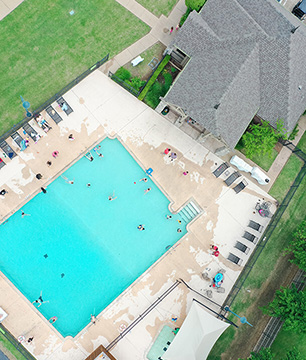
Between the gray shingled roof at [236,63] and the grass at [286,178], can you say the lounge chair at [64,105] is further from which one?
the grass at [286,178]

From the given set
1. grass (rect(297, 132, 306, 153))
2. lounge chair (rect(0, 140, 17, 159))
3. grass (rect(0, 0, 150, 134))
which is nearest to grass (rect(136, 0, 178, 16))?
grass (rect(0, 0, 150, 134))

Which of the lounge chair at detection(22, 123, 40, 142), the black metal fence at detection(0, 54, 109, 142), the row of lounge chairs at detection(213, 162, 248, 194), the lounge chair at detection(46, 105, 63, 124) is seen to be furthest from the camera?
the row of lounge chairs at detection(213, 162, 248, 194)

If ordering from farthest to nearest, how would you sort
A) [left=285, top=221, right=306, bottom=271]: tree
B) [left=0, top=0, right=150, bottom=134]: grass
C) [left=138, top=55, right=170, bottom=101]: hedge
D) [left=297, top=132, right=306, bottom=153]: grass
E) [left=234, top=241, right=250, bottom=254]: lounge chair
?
[left=297, top=132, right=306, bottom=153]: grass < [left=234, top=241, right=250, bottom=254]: lounge chair < [left=138, top=55, right=170, bottom=101]: hedge < [left=0, top=0, right=150, bottom=134]: grass < [left=285, top=221, right=306, bottom=271]: tree

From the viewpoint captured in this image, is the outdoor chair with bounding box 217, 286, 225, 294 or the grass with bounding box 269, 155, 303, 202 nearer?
the outdoor chair with bounding box 217, 286, 225, 294

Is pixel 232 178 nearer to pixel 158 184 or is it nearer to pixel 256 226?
pixel 256 226

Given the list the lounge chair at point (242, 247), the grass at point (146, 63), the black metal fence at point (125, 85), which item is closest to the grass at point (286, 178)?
the lounge chair at point (242, 247)

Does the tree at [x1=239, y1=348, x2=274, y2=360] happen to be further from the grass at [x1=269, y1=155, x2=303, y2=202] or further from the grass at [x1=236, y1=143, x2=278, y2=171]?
the grass at [x1=236, y1=143, x2=278, y2=171]

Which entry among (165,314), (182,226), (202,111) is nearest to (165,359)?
(165,314)

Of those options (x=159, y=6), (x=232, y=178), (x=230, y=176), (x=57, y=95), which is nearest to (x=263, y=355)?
(x=232, y=178)
